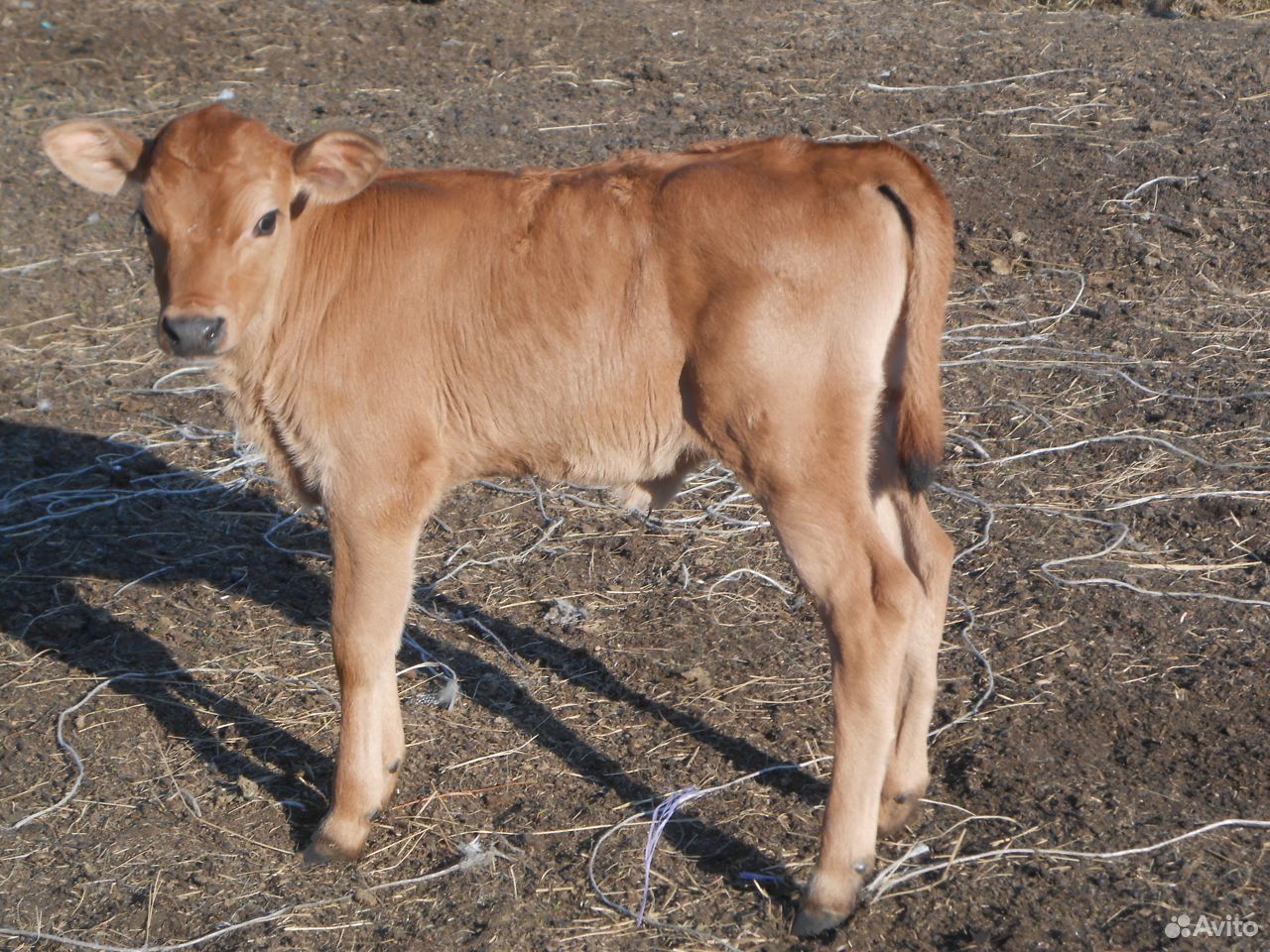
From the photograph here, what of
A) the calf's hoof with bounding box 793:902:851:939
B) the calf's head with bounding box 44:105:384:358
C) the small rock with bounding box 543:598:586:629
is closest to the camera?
the calf's hoof with bounding box 793:902:851:939

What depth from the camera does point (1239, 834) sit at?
14.2ft

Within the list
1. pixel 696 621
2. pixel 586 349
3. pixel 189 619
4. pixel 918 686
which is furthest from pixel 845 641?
pixel 189 619

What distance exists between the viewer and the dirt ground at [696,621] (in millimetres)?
4363

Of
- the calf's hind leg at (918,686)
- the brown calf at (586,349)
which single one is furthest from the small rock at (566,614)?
the calf's hind leg at (918,686)

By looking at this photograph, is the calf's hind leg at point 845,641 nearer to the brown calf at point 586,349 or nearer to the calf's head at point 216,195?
the brown calf at point 586,349

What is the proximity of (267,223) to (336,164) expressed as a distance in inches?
12.3

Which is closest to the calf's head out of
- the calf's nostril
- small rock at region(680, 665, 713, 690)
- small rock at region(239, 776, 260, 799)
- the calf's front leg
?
the calf's nostril

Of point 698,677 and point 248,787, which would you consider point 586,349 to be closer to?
point 698,677

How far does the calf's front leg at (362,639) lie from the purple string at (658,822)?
0.96 metres

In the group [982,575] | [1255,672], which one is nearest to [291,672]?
[982,575]

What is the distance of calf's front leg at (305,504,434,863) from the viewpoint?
4488 mm

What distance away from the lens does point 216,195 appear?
4.33 meters

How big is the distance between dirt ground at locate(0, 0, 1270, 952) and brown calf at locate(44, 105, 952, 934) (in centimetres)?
38

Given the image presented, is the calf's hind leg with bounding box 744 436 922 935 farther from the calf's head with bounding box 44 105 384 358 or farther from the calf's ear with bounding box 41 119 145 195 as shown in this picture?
the calf's ear with bounding box 41 119 145 195
